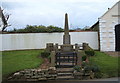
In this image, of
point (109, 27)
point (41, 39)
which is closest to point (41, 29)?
point (41, 39)

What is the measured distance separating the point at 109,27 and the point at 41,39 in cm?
713

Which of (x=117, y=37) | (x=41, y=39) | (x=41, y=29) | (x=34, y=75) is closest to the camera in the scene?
(x=34, y=75)

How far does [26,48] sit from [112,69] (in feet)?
40.3

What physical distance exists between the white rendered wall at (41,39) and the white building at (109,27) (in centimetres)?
139

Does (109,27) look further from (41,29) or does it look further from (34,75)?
(34,75)

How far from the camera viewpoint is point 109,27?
19016 mm

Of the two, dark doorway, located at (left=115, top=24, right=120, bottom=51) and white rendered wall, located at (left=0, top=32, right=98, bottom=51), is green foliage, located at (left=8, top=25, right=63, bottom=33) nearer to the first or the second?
white rendered wall, located at (left=0, top=32, right=98, bottom=51)

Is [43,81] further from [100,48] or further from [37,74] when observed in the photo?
[100,48]

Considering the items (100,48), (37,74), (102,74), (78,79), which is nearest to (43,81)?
(37,74)

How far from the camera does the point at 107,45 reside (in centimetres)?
1906

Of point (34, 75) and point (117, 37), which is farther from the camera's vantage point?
point (117, 37)

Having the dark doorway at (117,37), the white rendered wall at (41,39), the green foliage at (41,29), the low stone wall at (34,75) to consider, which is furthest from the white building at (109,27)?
the low stone wall at (34,75)

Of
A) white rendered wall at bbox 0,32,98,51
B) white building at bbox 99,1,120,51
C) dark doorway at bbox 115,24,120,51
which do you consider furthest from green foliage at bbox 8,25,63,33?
dark doorway at bbox 115,24,120,51

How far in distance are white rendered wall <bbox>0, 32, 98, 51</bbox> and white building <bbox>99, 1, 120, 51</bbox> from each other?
1.39 m
